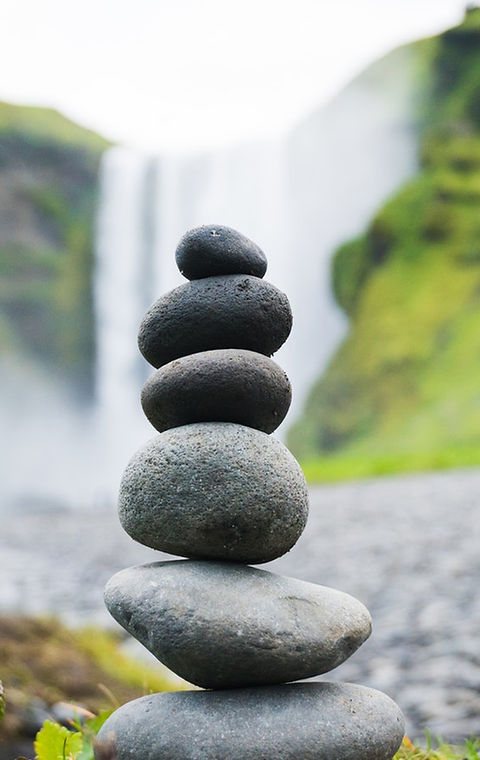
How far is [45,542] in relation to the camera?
18.2m

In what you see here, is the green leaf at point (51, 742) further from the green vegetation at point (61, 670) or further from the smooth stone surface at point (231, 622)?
the green vegetation at point (61, 670)

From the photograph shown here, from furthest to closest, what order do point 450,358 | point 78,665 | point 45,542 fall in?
point 450,358 < point 45,542 < point 78,665

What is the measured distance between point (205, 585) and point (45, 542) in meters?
16.4

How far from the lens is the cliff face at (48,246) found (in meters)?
44.3

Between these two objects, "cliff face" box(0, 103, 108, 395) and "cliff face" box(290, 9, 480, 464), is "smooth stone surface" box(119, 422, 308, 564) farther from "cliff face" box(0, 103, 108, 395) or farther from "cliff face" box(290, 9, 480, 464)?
"cliff face" box(0, 103, 108, 395)

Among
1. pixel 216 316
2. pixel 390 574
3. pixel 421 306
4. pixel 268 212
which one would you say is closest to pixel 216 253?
pixel 216 316

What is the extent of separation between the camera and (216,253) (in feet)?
10.4

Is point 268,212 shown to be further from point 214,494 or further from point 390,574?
point 214,494

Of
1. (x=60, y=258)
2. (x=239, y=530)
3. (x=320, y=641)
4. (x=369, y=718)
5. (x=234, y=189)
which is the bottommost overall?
(x=369, y=718)

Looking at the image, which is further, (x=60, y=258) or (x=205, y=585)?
(x=60, y=258)

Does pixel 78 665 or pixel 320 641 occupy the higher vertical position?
pixel 320 641

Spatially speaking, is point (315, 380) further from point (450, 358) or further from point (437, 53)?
point (437, 53)

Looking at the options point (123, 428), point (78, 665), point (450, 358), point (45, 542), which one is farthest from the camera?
point (123, 428)

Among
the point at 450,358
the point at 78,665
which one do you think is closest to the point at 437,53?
the point at 450,358
